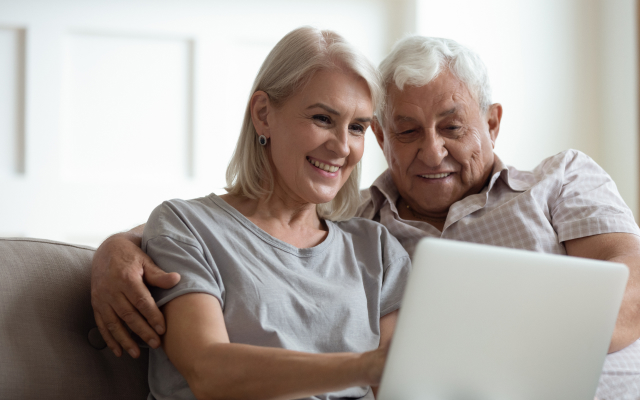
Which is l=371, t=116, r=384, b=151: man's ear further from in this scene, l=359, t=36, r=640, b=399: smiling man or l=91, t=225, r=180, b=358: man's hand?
l=91, t=225, r=180, b=358: man's hand

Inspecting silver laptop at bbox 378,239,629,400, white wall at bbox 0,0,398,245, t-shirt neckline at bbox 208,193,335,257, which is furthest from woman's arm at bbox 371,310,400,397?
white wall at bbox 0,0,398,245

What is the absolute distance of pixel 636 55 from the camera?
2.84m

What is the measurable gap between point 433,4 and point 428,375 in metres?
2.51

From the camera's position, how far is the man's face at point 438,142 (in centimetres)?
158

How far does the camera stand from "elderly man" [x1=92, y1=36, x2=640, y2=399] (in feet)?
4.60

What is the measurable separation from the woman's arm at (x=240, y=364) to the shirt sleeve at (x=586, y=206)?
0.82 meters

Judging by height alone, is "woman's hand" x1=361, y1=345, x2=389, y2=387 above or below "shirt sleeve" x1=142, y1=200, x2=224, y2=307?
below

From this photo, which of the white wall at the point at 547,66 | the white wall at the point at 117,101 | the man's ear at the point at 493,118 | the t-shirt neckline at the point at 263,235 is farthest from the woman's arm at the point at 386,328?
the white wall at the point at 547,66

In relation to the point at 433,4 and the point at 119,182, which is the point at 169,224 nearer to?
the point at 119,182

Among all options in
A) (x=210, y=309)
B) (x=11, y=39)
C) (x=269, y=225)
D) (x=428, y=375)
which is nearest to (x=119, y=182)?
(x=11, y=39)

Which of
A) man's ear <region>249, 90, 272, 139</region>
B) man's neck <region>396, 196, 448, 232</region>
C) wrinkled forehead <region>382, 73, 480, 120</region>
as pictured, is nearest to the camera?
man's ear <region>249, 90, 272, 139</region>

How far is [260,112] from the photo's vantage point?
1362mm

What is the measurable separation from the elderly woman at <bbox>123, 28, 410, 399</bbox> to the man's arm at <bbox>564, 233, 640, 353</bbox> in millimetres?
423

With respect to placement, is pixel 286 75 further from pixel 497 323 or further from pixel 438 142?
pixel 497 323
